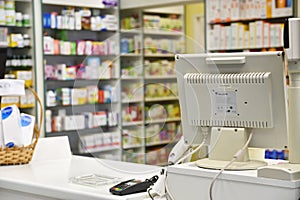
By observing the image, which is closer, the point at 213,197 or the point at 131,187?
the point at 213,197

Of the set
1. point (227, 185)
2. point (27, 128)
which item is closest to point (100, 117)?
point (27, 128)

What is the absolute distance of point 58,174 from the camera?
107 inches

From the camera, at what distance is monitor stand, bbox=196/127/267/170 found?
208cm

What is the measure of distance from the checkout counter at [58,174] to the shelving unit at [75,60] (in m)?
2.77

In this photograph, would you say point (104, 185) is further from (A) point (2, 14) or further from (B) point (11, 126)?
(A) point (2, 14)

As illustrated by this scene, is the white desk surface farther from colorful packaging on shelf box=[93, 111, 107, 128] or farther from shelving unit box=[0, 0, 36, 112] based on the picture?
shelving unit box=[0, 0, 36, 112]

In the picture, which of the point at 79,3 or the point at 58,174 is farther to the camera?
the point at 79,3

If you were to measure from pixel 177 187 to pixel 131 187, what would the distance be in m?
0.23

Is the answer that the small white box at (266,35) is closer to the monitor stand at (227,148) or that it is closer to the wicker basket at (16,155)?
the wicker basket at (16,155)

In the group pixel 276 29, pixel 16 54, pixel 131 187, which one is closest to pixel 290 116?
pixel 131 187

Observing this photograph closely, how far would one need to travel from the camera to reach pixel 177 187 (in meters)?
2.07

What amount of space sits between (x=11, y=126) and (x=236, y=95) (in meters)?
1.45

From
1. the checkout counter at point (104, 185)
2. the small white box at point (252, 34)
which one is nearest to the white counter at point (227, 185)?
the checkout counter at point (104, 185)

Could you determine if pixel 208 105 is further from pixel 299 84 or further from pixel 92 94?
pixel 92 94
